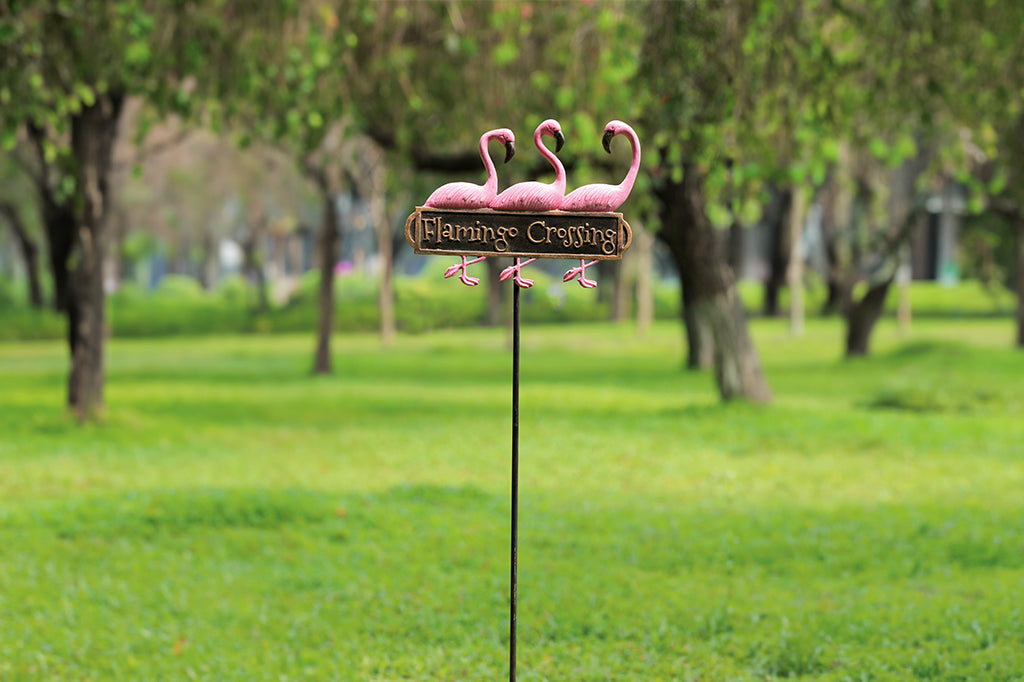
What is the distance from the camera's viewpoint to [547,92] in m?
14.8

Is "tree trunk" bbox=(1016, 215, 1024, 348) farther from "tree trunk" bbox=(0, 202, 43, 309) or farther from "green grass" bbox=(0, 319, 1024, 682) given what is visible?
"tree trunk" bbox=(0, 202, 43, 309)

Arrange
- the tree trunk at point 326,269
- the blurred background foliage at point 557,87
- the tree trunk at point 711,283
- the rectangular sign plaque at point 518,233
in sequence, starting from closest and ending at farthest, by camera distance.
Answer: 1. the rectangular sign plaque at point 518,233
2. the blurred background foliage at point 557,87
3. the tree trunk at point 711,283
4. the tree trunk at point 326,269

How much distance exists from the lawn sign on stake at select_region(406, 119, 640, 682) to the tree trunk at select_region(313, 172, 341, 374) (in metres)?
17.0

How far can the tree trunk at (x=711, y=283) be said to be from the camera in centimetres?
1523

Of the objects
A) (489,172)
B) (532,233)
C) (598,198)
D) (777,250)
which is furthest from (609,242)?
(777,250)

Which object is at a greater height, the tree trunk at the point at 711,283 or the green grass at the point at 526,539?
the tree trunk at the point at 711,283

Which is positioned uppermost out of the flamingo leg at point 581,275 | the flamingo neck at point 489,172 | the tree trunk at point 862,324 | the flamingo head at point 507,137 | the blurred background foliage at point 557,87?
the blurred background foliage at point 557,87

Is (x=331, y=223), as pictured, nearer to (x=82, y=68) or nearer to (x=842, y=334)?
(x=82, y=68)

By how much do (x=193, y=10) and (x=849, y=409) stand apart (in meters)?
9.81

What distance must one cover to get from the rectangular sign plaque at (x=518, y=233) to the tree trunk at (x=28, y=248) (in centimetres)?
3186

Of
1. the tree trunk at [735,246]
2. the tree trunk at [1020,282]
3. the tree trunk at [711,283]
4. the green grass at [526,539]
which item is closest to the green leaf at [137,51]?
the green grass at [526,539]

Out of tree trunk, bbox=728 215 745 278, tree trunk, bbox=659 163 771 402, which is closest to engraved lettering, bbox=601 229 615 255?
tree trunk, bbox=659 163 771 402

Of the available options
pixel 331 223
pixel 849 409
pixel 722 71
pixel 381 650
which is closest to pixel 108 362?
pixel 331 223

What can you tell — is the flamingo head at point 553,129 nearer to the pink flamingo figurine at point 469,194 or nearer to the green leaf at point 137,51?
the pink flamingo figurine at point 469,194
